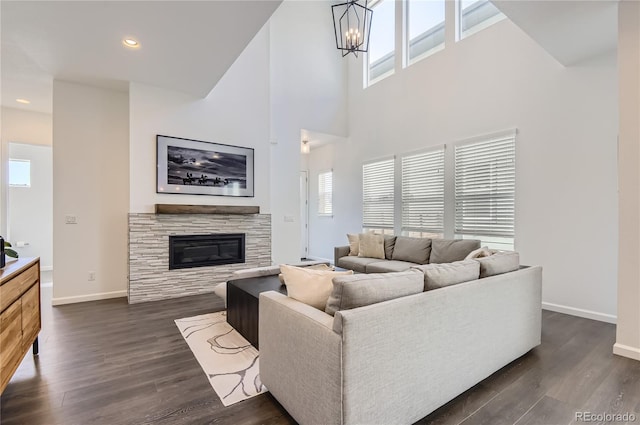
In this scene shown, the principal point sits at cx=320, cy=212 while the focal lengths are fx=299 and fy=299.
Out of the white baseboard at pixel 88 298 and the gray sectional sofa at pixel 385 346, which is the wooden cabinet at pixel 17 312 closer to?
the gray sectional sofa at pixel 385 346

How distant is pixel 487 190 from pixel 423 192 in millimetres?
1070

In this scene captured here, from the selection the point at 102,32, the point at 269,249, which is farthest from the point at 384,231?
the point at 102,32

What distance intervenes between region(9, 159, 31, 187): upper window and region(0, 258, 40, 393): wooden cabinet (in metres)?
5.10

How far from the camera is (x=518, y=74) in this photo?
157 inches

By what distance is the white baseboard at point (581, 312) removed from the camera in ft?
10.7

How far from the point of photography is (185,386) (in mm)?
2041

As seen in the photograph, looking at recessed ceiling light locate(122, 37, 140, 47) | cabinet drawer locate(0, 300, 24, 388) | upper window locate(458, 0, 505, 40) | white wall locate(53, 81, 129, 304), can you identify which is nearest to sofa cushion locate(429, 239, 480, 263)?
upper window locate(458, 0, 505, 40)

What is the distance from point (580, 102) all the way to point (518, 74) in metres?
0.85

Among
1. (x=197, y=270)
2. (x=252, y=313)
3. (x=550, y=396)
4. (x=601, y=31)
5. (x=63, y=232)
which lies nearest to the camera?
(x=550, y=396)

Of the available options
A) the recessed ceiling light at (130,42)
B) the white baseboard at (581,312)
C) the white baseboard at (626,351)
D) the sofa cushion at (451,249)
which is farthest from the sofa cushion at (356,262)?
the recessed ceiling light at (130,42)

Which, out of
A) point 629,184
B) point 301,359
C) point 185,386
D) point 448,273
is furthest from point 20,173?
point 629,184

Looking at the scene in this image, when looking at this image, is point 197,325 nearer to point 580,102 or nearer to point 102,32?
point 102,32

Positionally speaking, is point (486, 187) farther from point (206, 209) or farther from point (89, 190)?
point (89, 190)

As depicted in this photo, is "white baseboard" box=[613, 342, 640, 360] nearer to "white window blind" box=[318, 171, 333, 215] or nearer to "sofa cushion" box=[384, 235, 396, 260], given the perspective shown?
"sofa cushion" box=[384, 235, 396, 260]
